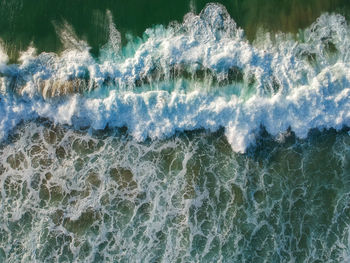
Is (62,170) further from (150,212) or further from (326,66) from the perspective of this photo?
(326,66)

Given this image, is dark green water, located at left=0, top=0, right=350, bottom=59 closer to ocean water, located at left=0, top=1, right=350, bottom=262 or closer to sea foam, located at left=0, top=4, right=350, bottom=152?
ocean water, located at left=0, top=1, right=350, bottom=262

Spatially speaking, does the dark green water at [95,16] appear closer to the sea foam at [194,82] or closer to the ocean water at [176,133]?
the ocean water at [176,133]

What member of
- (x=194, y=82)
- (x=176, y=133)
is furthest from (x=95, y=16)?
(x=176, y=133)

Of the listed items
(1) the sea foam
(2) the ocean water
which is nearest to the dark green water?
(2) the ocean water

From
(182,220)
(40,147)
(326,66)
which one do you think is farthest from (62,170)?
(326,66)

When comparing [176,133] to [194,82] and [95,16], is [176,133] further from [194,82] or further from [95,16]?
[95,16]

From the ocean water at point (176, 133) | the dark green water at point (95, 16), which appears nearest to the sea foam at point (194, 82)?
the ocean water at point (176, 133)
